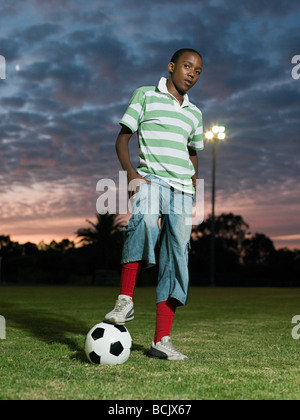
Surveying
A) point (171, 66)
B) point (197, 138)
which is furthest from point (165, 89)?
point (197, 138)

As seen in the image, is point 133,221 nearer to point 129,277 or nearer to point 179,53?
point 129,277

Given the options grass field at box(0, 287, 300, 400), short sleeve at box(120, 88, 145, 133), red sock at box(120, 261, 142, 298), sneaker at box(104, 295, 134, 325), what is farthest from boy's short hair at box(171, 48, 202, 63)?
grass field at box(0, 287, 300, 400)

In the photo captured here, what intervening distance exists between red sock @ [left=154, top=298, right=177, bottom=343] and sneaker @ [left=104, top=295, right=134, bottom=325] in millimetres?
439

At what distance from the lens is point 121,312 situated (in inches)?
147

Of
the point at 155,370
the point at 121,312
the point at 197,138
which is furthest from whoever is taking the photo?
the point at 197,138

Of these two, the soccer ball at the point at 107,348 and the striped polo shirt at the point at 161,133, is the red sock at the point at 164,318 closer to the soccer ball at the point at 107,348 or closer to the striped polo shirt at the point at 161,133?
the soccer ball at the point at 107,348

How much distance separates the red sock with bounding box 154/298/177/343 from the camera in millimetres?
4133

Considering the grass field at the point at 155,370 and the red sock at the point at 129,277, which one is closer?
the grass field at the point at 155,370

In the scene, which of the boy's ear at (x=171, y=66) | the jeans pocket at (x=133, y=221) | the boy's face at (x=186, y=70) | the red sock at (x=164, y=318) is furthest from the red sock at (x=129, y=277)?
the boy's ear at (x=171, y=66)

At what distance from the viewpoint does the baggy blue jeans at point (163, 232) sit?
385 cm

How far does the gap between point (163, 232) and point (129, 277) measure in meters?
0.51
